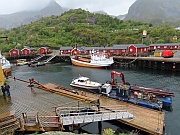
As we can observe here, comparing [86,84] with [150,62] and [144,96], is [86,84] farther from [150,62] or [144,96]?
[150,62]

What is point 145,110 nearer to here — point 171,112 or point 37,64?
point 171,112

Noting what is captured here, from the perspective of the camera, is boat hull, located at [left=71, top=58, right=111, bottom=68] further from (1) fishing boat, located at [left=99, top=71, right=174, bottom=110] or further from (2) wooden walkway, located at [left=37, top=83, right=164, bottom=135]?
(2) wooden walkway, located at [left=37, top=83, right=164, bottom=135]

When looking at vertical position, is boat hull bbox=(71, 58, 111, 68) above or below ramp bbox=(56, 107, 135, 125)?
above

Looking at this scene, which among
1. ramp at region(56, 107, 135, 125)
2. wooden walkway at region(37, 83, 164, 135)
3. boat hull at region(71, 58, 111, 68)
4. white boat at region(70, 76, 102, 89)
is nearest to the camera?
ramp at region(56, 107, 135, 125)

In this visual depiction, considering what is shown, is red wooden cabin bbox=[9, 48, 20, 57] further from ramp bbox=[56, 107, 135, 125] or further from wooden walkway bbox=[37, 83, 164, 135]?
ramp bbox=[56, 107, 135, 125]

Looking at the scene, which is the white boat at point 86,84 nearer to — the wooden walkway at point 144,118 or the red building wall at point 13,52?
the wooden walkway at point 144,118

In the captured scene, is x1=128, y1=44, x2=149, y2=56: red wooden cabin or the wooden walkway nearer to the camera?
the wooden walkway

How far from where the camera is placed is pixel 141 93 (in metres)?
24.6

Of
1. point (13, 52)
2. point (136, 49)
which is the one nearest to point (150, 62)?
point (136, 49)

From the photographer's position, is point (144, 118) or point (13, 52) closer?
point (144, 118)

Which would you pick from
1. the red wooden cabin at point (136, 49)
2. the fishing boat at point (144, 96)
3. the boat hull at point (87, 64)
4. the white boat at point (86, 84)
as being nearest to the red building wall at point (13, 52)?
Answer: the boat hull at point (87, 64)

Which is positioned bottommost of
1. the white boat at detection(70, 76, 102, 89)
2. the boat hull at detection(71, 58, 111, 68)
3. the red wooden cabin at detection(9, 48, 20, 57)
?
the white boat at detection(70, 76, 102, 89)

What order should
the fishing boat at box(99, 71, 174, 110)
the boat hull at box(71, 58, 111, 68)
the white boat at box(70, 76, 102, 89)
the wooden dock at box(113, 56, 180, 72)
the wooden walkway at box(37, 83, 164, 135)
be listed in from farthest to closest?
the boat hull at box(71, 58, 111, 68)
the wooden dock at box(113, 56, 180, 72)
the white boat at box(70, 76, 102, 89)
the fishing boat at box(99, 71, 174, 110)
the wooden walkway at box(37, 83, 164, 135)

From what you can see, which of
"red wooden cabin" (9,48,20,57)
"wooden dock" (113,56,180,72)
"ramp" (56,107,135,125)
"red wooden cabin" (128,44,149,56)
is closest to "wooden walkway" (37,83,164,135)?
"ramp" (56,107,135,125)
